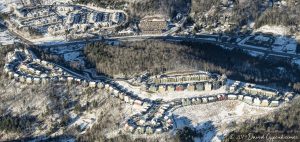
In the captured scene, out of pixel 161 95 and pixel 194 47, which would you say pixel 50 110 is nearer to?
pixel 161 95

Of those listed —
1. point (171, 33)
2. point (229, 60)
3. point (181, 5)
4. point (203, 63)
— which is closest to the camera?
point (203, 63)

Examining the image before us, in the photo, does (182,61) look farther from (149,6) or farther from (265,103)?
(149,6)

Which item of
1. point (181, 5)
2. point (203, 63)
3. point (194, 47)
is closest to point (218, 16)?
point (181, 5)

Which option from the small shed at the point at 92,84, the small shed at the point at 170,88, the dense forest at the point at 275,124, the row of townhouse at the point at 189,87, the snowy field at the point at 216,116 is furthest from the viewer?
the small shed at the point at 92,84

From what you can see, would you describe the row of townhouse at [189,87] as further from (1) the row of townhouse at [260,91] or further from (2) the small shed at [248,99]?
(2) the small shed at [248,99]

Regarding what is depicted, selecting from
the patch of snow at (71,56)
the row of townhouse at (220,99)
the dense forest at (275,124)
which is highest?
the patch of snow at (71,56)

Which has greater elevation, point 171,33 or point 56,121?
point 171,33

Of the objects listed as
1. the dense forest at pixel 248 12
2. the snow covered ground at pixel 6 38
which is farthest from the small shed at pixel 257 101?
the snow covered ground at pixel 6 38
